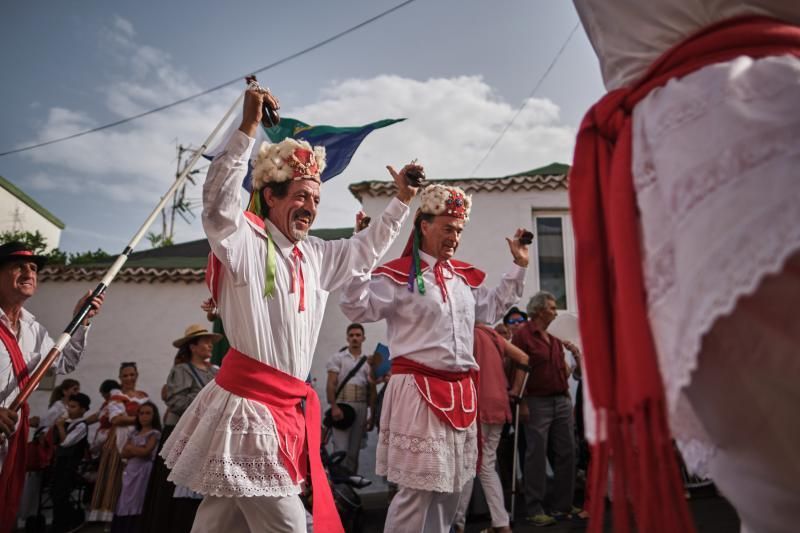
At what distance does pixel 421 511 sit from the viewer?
10.2ft

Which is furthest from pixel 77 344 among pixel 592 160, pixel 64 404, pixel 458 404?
pixel 64 404

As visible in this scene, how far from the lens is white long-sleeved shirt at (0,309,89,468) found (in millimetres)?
3432

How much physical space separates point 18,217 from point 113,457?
19.1 metres

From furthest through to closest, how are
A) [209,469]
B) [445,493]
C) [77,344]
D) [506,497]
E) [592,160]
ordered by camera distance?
[506,497] → [77,344] → [445,493] → [209,469] → [592,160]

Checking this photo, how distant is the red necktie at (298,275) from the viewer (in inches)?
106

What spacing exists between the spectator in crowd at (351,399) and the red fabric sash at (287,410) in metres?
4.64

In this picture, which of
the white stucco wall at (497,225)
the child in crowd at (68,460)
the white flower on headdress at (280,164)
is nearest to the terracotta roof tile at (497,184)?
the white stucco wall at (497,225)

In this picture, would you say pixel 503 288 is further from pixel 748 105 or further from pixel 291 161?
pixel 748 105

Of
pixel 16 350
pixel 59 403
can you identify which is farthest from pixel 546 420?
pixel 59 403

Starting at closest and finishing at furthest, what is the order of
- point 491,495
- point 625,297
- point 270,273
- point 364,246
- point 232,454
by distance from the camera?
1. point 625,297
2. point 232,454
3. point 270,273
4. point 364,246
5. point 491,495

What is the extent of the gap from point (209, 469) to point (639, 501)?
70.0 inches

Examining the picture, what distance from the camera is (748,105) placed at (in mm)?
1112

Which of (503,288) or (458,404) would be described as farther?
(503,288)

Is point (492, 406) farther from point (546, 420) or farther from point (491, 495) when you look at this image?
point (546, 420)
